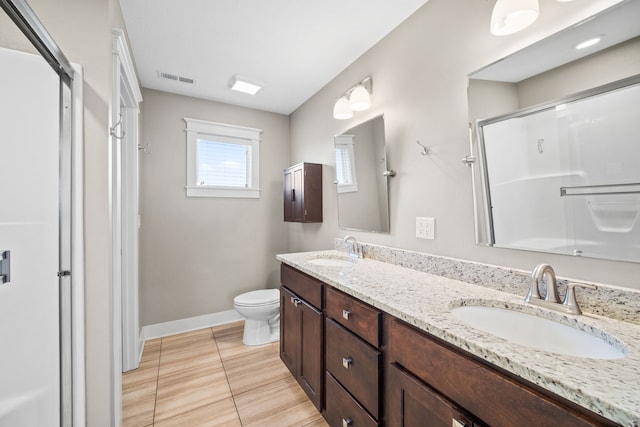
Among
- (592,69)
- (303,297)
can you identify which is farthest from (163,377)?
(592,69)

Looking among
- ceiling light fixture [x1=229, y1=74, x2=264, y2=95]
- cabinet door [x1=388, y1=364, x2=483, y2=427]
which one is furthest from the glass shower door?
Result: ceiling light fixture [x1=229, y1=74, x2=264, y2=95]

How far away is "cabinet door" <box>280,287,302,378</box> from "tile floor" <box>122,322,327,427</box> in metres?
0.20

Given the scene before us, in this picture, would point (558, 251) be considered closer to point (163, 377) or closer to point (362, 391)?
point (362, 391)

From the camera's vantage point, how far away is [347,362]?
1.26m

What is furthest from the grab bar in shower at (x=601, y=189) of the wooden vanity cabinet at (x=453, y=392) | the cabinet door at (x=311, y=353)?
the cabinet door at (x=311, y=353)

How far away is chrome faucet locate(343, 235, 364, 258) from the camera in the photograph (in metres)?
2.07

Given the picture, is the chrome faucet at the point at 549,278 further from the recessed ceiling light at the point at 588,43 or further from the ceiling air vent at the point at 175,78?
the ceiling air vent at the point at 175,78

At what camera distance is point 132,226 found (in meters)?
2.12

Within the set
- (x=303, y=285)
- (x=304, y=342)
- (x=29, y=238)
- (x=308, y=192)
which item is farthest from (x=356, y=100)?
(x=29, y=238)

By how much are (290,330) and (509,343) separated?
147 cm

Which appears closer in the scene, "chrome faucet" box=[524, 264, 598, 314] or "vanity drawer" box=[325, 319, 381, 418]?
"chrome faucet" box=[524, 264, 598, 314]

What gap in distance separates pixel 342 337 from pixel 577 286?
3.17 ft

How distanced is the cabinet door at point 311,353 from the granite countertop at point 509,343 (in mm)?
277

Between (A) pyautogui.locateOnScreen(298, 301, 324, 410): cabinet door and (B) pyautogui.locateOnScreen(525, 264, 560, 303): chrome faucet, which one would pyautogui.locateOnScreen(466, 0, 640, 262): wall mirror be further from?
(A) pyautogui.locateOnScreen(298, 301, 324, 410): cabinet door
